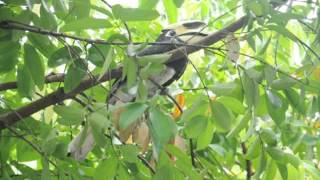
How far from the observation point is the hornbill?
2.28 ft

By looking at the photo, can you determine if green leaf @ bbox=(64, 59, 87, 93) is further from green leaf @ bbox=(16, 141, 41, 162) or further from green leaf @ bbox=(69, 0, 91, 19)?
green leaf @ bbox=(16, 141, 41, 162)

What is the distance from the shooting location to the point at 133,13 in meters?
0.56

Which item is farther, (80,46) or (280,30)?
(80,46)

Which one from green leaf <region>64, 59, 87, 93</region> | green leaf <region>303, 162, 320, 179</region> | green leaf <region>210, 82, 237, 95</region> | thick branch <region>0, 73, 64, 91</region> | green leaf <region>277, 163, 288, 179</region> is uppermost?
green leaf <region>64, 59, 87, 93</region>

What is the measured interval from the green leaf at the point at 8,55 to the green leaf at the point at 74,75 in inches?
3.9

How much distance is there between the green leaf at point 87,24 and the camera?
58 centimetres

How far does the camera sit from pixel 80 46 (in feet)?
2.31

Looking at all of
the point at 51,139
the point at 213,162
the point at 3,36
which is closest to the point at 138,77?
the point at 51,139

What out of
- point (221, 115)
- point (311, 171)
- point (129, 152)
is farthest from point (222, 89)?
point (311, 171)

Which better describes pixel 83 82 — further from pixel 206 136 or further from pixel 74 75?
pixel 206 136

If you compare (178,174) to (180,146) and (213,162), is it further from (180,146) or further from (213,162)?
(213,162)

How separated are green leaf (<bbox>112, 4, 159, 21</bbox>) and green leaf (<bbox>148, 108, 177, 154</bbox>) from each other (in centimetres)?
12

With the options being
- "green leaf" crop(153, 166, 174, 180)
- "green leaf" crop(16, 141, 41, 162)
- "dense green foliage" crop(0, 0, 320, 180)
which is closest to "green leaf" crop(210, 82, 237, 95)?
"dense green foliage" crop(0, 0, 320, 180)

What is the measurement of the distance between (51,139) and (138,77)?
6.3 inches
